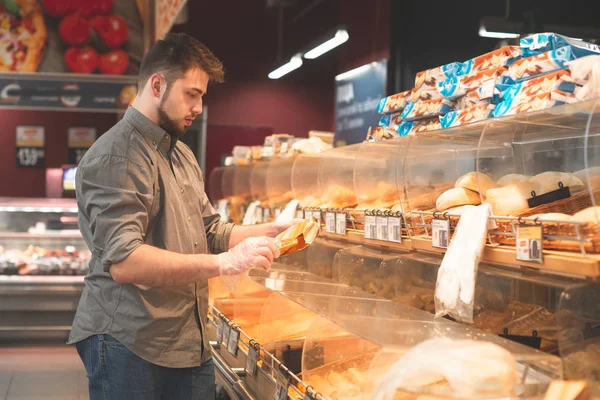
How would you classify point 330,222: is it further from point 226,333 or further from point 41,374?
point 41,374

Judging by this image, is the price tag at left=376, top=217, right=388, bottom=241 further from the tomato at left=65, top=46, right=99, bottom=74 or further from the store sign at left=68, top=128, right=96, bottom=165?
the store sign at left=68, top=128, right=96, bottom=165

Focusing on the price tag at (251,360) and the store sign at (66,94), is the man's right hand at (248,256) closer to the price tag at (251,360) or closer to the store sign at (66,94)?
the price tag at (251,360)

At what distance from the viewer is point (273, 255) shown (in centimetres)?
220

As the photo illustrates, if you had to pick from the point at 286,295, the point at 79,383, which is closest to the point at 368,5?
the point at 79,383

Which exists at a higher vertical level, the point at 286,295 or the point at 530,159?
the point at 530,159

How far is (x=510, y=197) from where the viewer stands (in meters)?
1.98

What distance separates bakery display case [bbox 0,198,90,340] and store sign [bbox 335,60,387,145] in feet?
10.0

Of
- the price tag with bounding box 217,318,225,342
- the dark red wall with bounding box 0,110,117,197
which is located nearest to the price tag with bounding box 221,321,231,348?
the price tag with bounding box 217,318,225,342

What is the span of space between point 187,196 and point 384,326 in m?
0.85

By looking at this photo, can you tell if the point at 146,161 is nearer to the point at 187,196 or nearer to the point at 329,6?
the point at 187,196

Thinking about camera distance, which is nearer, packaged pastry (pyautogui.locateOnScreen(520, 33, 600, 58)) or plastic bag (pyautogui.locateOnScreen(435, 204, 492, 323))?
plastic bag (pyautogui.locateOnScreen(435, 204, 492, 323))

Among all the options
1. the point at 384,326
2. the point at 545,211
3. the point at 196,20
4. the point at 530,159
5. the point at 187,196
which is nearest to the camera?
the point at 545,211

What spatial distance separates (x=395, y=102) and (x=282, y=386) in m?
1.33

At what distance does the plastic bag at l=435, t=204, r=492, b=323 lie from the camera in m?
1.86
